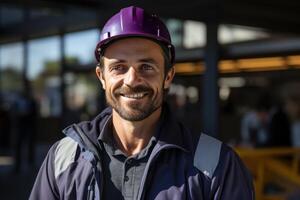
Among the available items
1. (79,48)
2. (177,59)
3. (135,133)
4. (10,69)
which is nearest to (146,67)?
(135,133)

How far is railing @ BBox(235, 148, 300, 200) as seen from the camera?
5910 millimetres

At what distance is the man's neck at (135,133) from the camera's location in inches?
68.9

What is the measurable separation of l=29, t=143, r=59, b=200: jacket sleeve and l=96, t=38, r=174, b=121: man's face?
0.97ft

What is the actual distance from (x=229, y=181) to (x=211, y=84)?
12.1ft

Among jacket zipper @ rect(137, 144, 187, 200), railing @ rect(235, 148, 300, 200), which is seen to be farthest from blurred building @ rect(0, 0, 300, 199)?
jacket zipper @ rect(137, 144, 187, 200)

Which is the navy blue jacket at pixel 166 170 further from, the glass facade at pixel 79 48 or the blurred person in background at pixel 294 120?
the glass facade at pixel 79 48

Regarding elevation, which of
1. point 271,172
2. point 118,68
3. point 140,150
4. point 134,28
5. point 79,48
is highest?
point 79,48

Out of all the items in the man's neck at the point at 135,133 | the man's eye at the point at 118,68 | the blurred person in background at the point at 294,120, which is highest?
the man's eye at the point at 118,68

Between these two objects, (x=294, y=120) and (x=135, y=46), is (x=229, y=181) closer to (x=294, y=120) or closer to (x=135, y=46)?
(x=135, y=46)

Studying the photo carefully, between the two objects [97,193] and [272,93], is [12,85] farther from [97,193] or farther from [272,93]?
[97,193]

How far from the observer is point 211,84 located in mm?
5238

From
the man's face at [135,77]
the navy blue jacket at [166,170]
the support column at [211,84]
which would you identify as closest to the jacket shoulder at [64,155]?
the navy blue jacket at [166,170]

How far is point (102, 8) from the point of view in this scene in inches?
193

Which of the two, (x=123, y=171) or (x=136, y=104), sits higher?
(x=136, y=104)
